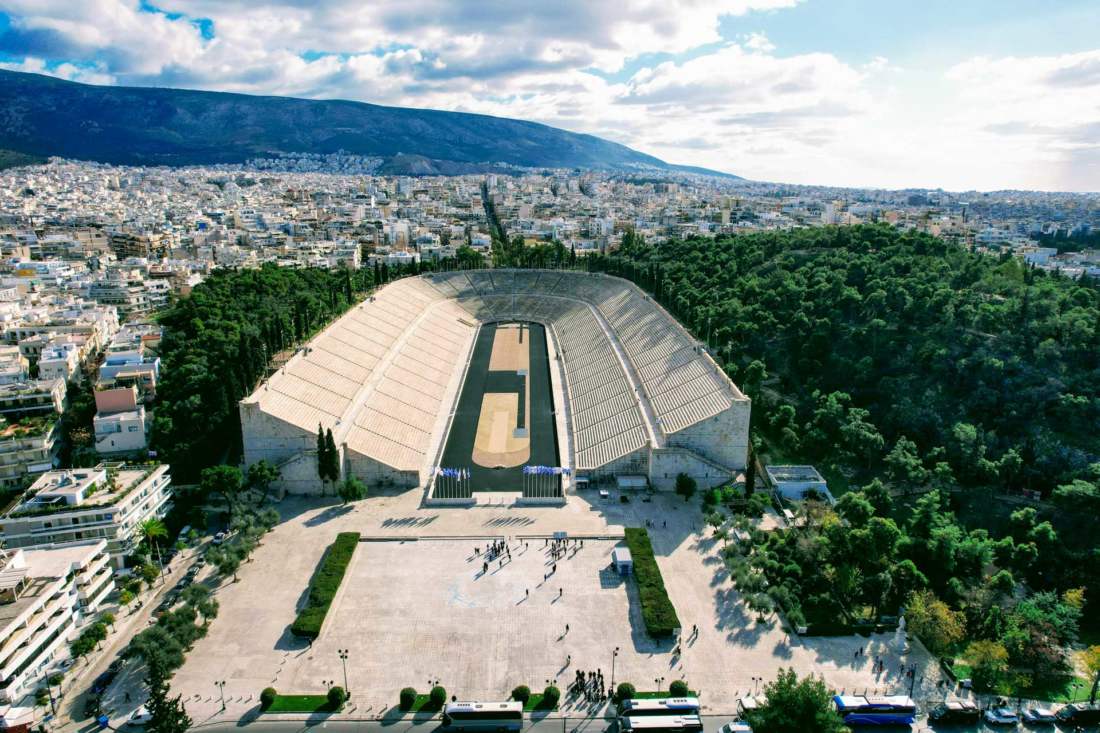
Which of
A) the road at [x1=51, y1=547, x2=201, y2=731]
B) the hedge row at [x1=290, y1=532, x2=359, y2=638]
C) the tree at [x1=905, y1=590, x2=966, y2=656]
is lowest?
the road at [x1=51, y1=547, x2=201, y2=731]

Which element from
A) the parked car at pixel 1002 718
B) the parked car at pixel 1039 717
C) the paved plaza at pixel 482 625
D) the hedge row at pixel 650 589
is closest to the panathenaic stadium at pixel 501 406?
the paved plaza at pixel 482 625

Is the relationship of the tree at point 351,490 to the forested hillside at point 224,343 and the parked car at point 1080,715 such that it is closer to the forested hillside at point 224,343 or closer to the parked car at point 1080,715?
the forested hillside at point 224,343

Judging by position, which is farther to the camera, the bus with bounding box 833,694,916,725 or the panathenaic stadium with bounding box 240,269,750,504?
the panathenaic stadium with bounding box 240,269,750,504

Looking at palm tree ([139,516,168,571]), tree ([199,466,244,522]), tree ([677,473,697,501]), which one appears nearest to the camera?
palm tree ([139,516,168,571])

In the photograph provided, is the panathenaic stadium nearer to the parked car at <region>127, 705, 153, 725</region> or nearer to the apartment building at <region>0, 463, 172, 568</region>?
the apartment building at <region>0, 463, 172, 568</region>

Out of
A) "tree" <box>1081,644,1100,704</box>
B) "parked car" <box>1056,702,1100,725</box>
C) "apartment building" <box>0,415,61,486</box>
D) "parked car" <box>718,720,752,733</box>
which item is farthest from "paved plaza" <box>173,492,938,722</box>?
"apartment building" <box>0,415,61,486</box>

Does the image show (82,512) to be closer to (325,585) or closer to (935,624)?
(325,585)

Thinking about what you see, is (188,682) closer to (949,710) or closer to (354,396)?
(354,396)

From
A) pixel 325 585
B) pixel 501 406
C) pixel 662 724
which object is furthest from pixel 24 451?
pixel 662 724
